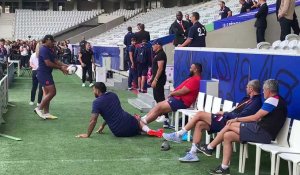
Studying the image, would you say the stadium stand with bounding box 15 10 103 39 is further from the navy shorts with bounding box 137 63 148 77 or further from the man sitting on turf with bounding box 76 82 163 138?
the man sitting on turf with bounding box 76 82 163 138

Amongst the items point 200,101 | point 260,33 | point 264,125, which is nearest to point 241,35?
point 260,33

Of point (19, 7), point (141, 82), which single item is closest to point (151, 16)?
point (19, 7)

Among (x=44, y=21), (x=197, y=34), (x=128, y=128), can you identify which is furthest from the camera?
(x=44, y=21)

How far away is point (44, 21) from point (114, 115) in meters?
48.4

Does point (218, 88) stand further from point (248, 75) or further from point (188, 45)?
point (188, 45)

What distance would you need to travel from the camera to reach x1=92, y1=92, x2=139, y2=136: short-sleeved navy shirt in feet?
30.0

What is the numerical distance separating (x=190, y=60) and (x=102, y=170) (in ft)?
18.0

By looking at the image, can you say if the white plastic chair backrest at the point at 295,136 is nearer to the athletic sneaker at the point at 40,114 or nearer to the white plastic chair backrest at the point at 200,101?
the white plastic chair backrest at the point at 200,101

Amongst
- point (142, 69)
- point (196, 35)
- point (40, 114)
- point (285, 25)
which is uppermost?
point (285, 25)

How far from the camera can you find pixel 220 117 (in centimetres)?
788

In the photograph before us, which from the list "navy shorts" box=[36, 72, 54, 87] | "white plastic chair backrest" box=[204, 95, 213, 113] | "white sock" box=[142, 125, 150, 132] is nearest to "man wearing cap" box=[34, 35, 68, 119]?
"navy shorts" box=[36, 72, 54, 87]

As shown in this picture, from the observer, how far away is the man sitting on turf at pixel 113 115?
9.14m

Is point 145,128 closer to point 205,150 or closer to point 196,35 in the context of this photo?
point 205,150

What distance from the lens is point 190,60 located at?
472 inches
